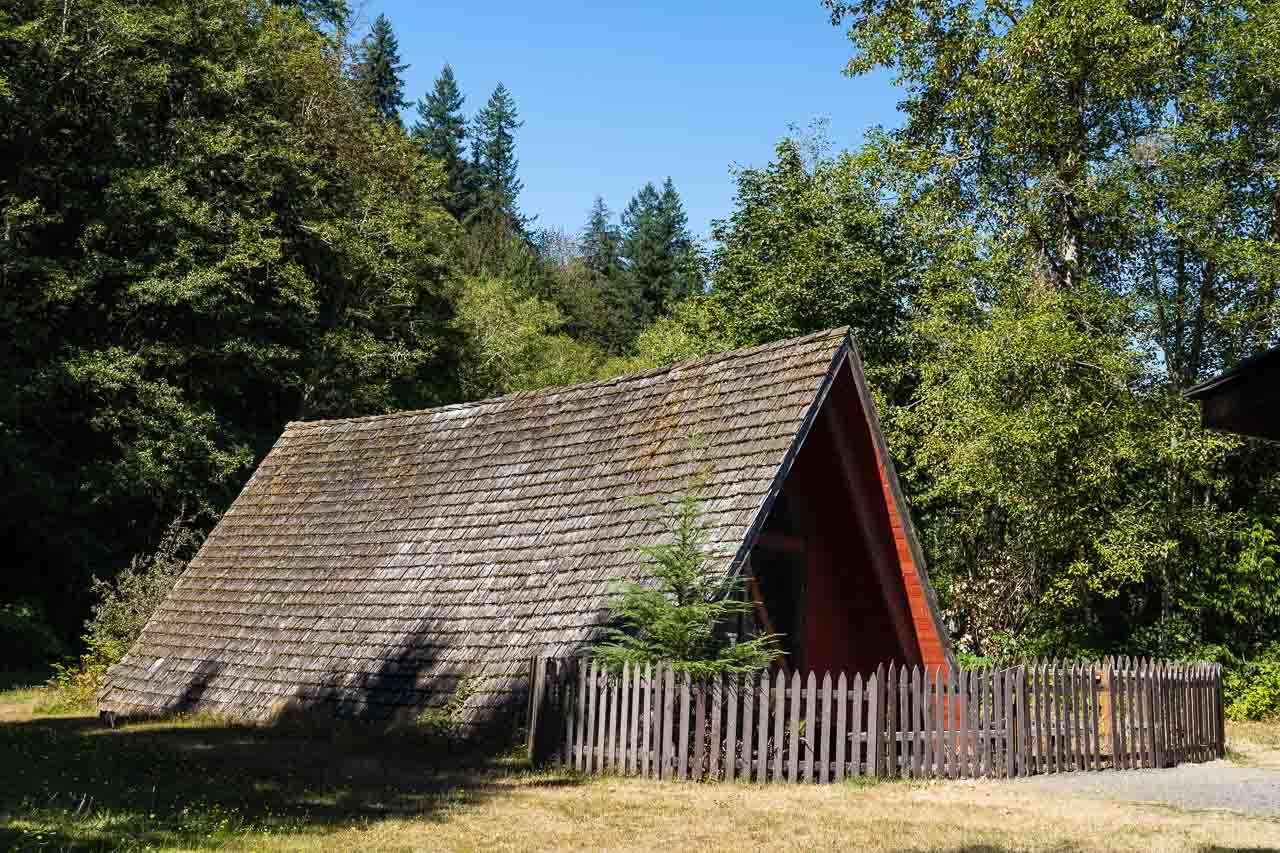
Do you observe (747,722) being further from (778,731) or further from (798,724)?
(798,724)

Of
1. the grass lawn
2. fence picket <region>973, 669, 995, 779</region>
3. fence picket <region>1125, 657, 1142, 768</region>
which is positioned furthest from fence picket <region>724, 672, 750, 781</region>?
fence picket <region>1125, 657, 1142, 768</region>

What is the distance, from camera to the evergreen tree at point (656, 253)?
7894 centimetres

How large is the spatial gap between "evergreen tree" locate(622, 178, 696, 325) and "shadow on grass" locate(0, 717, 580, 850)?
60700 mm

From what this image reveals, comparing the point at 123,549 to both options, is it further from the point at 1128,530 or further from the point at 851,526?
the point at 1128,530

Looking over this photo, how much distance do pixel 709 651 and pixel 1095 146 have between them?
66.3 feet

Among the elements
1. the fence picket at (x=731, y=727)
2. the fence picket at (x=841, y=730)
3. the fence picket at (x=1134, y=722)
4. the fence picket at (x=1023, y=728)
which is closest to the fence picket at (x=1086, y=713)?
the fence picket at (x=1134, y=722)

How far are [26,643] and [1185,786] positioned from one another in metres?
25.6

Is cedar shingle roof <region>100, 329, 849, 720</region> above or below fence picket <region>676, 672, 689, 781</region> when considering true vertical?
above

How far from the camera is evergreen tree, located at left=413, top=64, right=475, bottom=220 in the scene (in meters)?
78.1

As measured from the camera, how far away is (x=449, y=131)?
80.3 m

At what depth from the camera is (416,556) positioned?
16953 millimetres

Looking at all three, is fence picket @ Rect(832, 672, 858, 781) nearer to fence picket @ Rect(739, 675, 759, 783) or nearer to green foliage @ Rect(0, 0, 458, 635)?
fence picket @ Rect(739, 675, 759, 783)

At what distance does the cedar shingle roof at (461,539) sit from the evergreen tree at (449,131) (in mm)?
58993

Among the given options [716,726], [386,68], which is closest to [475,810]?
[716,726]
